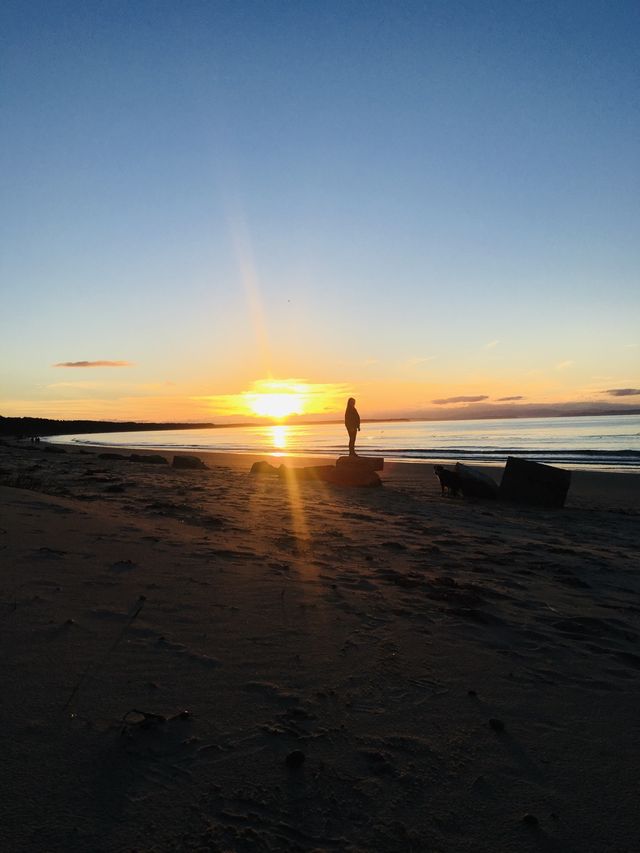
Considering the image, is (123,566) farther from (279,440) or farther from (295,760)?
(279,440)

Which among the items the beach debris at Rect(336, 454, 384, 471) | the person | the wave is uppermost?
the person

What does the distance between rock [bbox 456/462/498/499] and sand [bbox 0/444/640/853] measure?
22.1 feet

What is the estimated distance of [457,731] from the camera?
2.64 metres

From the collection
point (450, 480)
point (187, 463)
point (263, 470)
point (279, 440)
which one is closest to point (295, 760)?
point (450, 480)

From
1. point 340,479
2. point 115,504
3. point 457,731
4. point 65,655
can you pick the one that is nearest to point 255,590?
point 65,655

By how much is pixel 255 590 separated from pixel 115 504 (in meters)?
4.77

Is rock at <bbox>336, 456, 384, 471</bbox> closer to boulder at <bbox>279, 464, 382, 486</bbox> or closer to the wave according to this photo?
boulder at <bbox>279, 464, 382, 486</bbox>

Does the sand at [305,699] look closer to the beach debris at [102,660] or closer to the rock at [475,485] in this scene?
the beach debris at [102,660]

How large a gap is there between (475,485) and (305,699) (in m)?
10.7

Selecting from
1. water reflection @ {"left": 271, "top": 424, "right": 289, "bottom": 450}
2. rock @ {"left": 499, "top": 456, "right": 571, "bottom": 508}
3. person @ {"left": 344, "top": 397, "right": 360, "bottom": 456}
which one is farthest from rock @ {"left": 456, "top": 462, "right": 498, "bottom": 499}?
water reflection @ {"left": 271, "top": 424, "right": 289, "bottom": 450}

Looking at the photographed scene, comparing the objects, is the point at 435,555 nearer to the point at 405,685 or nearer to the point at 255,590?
the point at 255,590

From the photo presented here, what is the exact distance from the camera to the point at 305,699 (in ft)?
9.23

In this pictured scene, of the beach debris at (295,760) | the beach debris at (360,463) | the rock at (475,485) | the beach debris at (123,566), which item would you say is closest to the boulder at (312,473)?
the beach debris at (360,463)

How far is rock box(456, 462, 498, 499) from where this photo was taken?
12.7m
